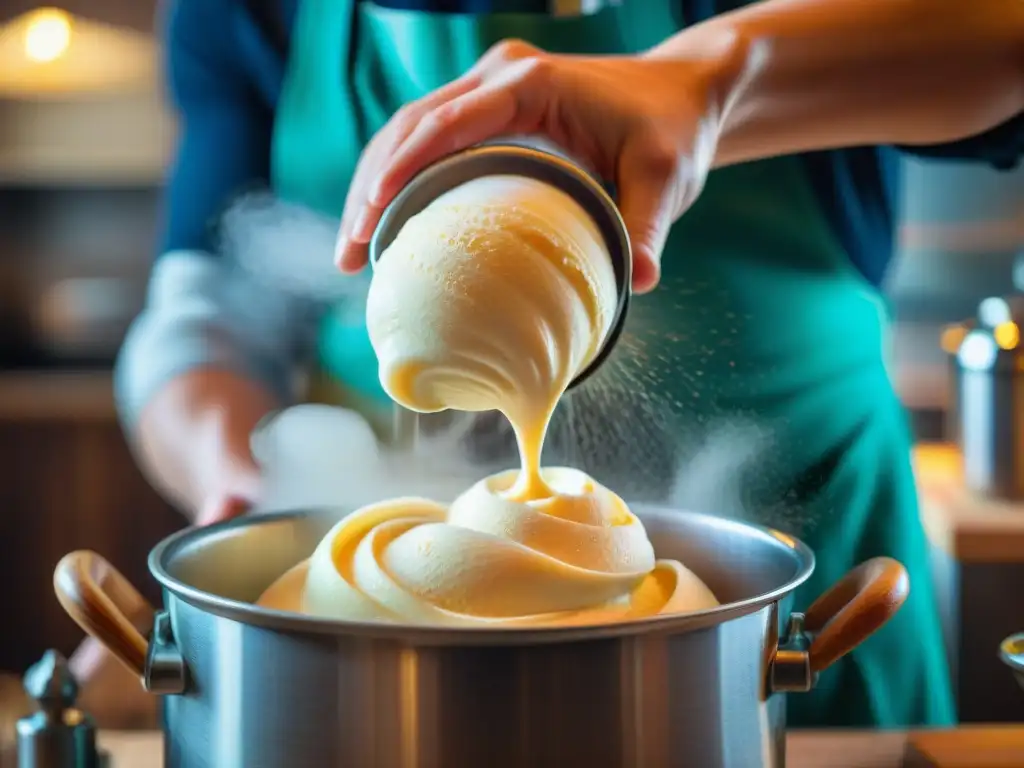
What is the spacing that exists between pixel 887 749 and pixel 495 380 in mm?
460

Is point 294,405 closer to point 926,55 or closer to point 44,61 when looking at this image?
point 926,55

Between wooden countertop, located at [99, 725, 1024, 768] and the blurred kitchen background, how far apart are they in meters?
1.59

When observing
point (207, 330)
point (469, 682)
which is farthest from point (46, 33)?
point (469, 682)

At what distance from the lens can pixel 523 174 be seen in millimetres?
817

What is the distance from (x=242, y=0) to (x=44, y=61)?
82.7 inches

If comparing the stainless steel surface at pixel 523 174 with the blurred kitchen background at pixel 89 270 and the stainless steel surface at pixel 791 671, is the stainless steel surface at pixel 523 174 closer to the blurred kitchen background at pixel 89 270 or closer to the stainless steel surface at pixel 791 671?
the stainless steel surface at pixel 791 671

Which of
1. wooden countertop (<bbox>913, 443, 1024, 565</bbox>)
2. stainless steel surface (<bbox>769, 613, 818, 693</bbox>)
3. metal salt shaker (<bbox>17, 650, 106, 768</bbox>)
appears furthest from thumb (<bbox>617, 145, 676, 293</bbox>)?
wooden countertop (<bbox>913, 443, 1024, 565</bbox>)

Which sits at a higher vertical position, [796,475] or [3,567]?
[796,475]

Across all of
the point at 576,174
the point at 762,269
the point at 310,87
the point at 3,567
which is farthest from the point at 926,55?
the point at 3,567

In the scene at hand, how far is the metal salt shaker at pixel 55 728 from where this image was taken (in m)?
0.84

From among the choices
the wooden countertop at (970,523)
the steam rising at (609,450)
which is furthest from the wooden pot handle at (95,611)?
the wooden countertop at (970,523)

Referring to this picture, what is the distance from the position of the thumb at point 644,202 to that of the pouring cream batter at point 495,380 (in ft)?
0.11

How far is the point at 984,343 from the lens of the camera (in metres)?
1.80

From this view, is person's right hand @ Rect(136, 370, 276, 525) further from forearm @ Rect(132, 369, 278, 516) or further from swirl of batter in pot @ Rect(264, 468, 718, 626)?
swirl of batter in pot @ Rect(264, 468, 718, 626)
